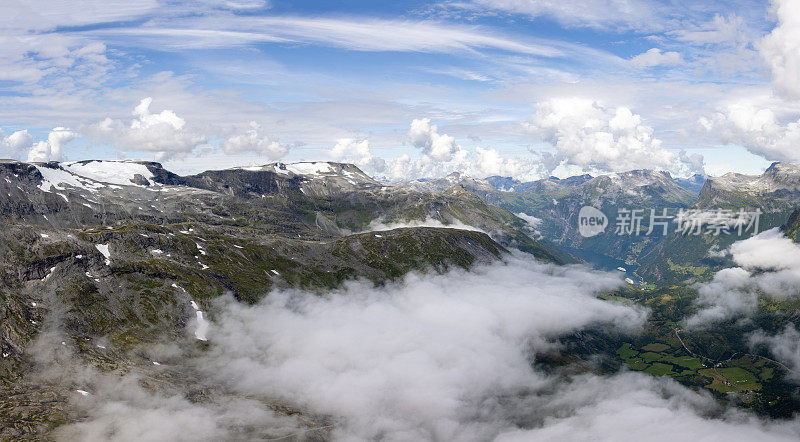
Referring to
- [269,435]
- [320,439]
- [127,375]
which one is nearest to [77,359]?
[127,375]

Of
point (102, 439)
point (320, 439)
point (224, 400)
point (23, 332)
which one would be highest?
point (23, 332)

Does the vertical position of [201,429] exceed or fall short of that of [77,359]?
it falls short

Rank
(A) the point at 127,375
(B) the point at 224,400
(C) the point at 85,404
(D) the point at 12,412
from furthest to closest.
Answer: (B) the point at 224,400, (A) the point at 127,375, (C) the point at 85,404, (D) the point at 12,412

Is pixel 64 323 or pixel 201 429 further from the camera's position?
pixel 64 323

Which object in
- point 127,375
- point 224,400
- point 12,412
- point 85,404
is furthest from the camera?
point 224,400

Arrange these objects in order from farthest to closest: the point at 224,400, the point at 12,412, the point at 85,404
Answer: the point at 224,400 → the point at 85,404 → the point at 12,412

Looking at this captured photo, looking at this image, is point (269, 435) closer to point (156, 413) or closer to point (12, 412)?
point (156, 413)

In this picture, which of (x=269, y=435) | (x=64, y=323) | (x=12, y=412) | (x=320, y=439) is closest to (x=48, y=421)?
(x=12, y=412)

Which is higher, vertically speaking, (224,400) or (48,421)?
(48,421)

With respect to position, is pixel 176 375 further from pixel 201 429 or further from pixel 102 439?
pixel 102 439
